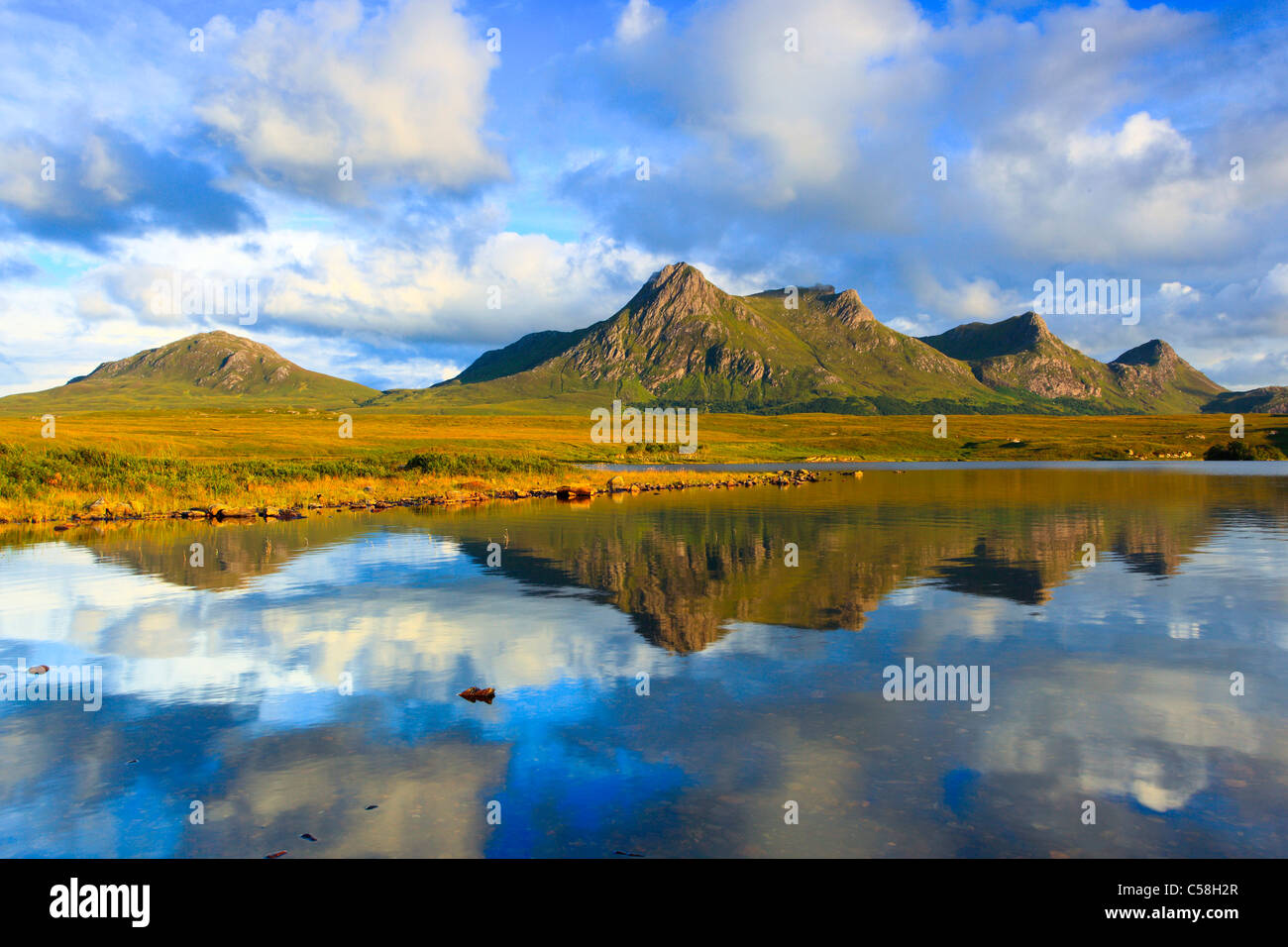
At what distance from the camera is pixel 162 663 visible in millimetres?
18156

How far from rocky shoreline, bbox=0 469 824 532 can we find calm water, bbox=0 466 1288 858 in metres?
16.8

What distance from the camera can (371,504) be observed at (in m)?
59.1

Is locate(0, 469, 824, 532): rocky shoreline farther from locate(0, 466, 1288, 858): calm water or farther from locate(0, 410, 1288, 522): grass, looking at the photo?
locate(0, 466, 1288, 858): calm water

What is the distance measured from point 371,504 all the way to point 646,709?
48582 millimetres

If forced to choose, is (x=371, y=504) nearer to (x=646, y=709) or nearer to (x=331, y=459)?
(x=331, y=459)

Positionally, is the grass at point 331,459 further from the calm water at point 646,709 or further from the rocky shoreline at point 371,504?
the calm water at point 646,709

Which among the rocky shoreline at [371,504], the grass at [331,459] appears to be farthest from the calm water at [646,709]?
the grass at [331,459]

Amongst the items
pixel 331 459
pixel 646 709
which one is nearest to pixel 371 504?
pixel 331 459

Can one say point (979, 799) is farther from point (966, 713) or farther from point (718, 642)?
point (718, 642)

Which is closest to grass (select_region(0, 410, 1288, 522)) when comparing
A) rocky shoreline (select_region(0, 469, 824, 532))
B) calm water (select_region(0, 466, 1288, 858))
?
→ rocky shoreline (select_region(0, 469, 824, 532))

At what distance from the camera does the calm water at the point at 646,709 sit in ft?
33.1

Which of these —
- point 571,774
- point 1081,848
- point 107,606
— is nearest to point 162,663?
point 107,606

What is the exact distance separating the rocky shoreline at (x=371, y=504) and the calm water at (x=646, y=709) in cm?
1681
